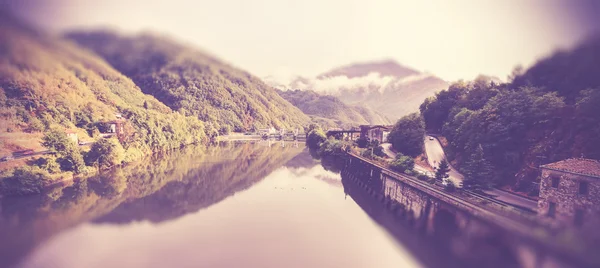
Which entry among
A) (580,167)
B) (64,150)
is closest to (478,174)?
(580,167)

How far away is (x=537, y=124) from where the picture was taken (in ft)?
A: 54.6

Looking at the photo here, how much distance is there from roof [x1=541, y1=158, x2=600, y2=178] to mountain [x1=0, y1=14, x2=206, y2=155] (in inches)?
679

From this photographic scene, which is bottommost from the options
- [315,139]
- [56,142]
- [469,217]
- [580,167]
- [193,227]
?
[193,227]

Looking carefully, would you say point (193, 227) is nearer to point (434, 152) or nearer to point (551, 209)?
point (551, 209)

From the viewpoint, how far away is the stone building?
1042 cm

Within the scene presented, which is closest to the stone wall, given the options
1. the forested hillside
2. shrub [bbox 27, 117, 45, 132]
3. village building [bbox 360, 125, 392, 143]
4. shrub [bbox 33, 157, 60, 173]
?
the forested hillside

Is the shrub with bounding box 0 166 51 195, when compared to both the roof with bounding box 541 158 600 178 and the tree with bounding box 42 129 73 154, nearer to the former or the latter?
the tree with bounding box 42 129 73 154

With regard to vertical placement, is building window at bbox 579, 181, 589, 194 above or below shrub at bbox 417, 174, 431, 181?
above

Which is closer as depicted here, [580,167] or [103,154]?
[580,167]

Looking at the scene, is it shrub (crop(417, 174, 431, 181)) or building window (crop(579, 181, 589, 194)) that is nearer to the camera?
building window (crop(579, 181, 589, 194))

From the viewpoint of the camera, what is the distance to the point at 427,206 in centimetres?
1449

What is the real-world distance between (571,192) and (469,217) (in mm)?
4410

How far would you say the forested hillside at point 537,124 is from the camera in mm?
14150

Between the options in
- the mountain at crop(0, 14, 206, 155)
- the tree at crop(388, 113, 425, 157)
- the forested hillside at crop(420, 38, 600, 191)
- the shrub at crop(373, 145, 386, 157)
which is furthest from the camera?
the shrub at crop(373, 145, 386, 157)
